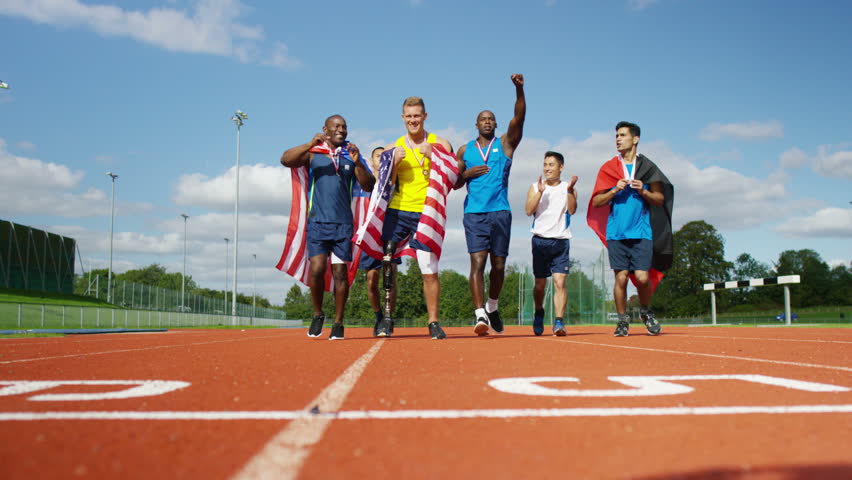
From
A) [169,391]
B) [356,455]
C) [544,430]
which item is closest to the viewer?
[356,455]

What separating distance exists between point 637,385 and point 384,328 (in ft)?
16.1

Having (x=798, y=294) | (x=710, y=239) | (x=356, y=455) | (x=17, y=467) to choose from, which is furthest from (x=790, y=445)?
(x=798, y=294)

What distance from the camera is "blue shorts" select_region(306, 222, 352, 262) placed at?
7184 millimetres

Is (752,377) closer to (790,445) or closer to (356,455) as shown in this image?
(790,445)

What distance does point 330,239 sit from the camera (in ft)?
23.6

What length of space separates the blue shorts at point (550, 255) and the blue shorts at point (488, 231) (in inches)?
35.4

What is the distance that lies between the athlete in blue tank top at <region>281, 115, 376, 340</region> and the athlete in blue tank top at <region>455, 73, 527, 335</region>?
1.23 metres

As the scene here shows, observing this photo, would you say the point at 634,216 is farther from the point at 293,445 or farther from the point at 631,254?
the point at 293,445

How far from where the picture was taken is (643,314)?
27.9 ft

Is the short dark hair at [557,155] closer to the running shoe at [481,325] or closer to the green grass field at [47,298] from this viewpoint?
the running shoe at [481,325]

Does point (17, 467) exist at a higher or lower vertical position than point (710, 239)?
lower

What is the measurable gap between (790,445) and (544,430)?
0.66 m

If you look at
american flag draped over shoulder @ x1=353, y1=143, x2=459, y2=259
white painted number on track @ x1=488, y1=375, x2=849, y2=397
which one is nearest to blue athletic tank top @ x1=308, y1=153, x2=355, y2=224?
american flag draped over shoulder @ x1=353, y1=143, x2=459, y2=259

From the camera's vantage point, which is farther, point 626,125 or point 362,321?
point 362,321
